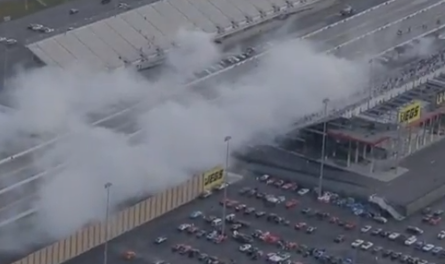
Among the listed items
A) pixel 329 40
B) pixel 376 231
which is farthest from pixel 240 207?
pixel 329 40

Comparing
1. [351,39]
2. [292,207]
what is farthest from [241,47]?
[292,207]

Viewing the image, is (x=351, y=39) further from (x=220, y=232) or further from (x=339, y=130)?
(x=220, y=232)

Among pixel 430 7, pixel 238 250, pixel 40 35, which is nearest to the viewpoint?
pixel 238 250

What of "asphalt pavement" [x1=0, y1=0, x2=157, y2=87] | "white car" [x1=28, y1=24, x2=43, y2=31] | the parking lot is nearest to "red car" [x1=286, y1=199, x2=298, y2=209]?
the parking lot

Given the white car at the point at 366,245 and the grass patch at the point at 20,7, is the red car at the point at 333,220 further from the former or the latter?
the grass patch at the point at 20,7

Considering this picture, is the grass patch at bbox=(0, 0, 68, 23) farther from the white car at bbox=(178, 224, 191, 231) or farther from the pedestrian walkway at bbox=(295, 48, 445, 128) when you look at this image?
the white car at bbox=(178, 224, 191, 231)

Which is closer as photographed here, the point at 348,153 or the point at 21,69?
the point at 348,153
